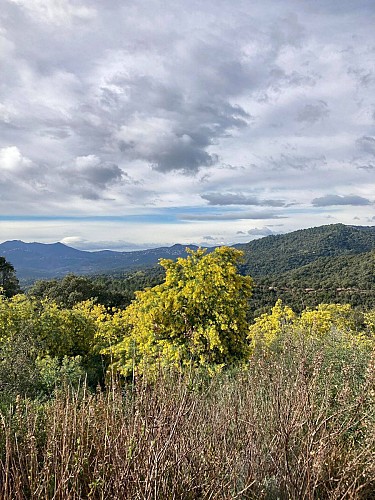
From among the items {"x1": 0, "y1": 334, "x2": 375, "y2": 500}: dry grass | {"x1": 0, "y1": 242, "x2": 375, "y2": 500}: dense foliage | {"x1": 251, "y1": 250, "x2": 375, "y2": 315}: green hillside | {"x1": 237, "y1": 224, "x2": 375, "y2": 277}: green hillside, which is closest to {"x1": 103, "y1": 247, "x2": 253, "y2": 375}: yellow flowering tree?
{"x1": 0, "y1": 242, "x2": 375, "y2": 500}: dense foliage

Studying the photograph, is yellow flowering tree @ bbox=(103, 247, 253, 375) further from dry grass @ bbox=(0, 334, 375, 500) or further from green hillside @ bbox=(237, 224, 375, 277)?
green hillside @ bbox=(237, 224, 375, 277)

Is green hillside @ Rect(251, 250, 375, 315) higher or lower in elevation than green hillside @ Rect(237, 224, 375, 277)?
lower

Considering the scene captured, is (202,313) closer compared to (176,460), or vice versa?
(176,460)

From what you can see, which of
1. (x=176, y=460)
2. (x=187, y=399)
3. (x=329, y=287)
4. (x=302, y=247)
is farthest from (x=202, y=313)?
(x=302, y=247)

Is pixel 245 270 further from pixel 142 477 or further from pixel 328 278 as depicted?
pixel 142 477

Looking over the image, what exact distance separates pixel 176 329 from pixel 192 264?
5.02ft

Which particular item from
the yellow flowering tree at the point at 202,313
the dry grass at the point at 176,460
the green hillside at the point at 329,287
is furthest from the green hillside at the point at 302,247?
the dry grass at the point at 176,460

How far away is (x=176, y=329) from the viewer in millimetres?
7945

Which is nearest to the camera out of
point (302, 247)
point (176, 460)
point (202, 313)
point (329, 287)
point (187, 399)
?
point (176, 460)

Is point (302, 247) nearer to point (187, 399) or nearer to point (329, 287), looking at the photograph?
point (329, 287)

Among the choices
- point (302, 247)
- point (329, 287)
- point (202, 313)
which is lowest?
point (329, 287)

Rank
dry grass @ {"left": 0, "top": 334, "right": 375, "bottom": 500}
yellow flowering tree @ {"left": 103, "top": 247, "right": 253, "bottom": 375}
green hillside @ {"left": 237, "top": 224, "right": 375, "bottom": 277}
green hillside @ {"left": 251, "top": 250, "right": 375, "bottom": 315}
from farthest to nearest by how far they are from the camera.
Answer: green hillside @ {"left": 237, "top": 224, "right": 375, "bottom": 277} → green hillside @ {"left": 251, "top": 250, "right": 375, "bottom": 315} → yellow flowering tree @ {"left": 103, "top": 247, "right": 253, "bottom": 375} → dry grass @ {"left": 0, "top": 334, "right": 375, "bottom": 500}

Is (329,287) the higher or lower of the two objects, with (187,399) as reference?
lower

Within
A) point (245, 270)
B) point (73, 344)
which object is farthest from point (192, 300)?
point (245, 270)
